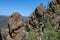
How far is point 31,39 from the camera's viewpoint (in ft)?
78.6

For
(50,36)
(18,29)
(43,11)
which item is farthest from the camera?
(43,11)

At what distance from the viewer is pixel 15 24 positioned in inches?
1858

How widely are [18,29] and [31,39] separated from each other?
75.6 feet

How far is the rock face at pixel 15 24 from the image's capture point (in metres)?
46.6

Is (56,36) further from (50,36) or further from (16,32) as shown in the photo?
(16,32)

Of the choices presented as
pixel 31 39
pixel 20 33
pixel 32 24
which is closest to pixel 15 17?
pixel 20 33

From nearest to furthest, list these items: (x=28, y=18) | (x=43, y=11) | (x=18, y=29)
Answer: (x=18, y=29), (x=43, y=11), (x=28, y=18)

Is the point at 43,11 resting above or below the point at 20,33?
above

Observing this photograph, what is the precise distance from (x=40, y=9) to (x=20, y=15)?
509 inches

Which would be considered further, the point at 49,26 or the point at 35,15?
the point at 35,15

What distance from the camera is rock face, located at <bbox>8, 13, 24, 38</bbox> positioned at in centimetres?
4659

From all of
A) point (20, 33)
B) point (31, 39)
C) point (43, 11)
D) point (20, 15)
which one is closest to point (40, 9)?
point (43, 11)

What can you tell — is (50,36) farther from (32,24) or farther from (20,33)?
(32,24)

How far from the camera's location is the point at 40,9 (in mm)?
59250
